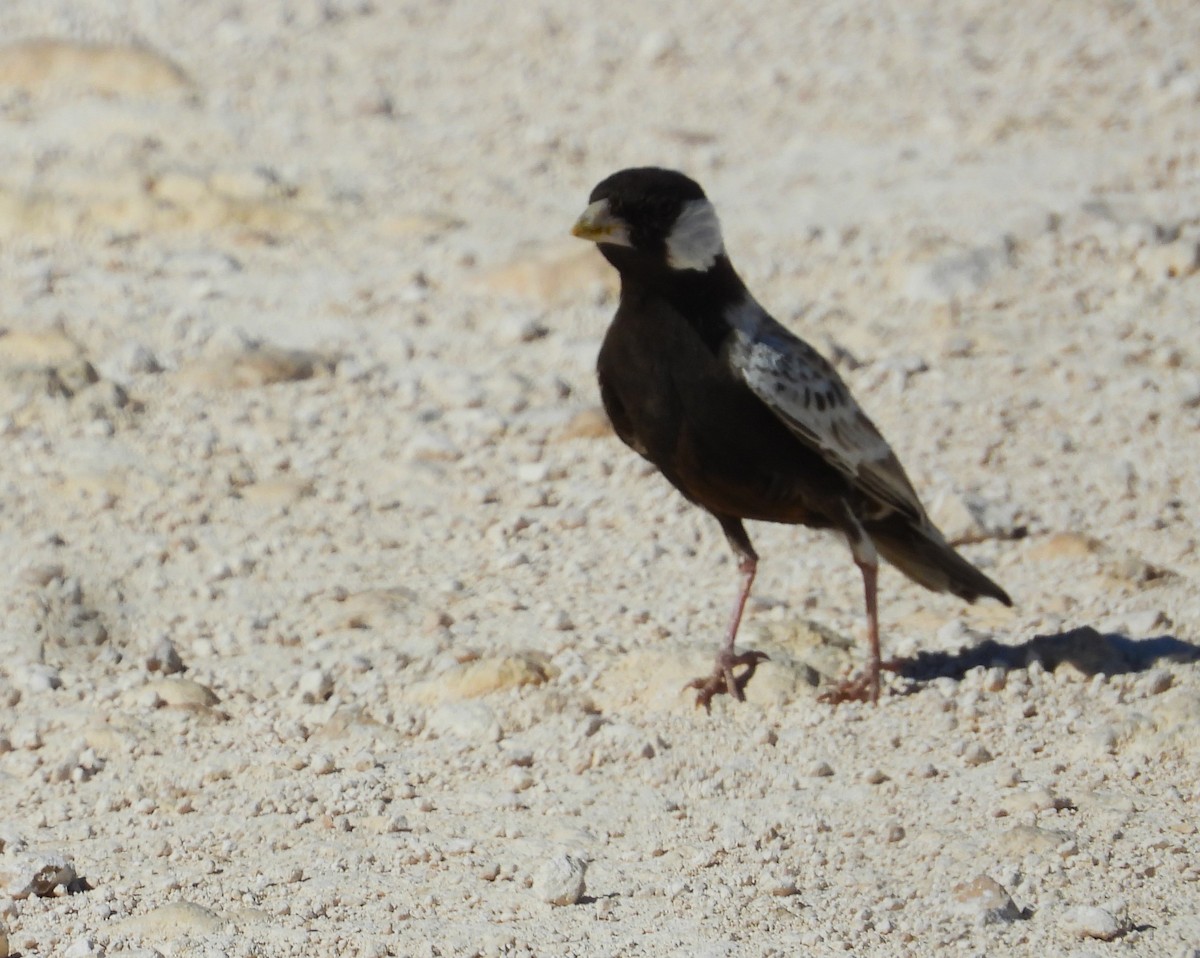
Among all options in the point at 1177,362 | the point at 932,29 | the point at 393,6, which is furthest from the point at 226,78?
the point at 1177,362

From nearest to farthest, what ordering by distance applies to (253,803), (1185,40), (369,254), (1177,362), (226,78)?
1. (253,803)
2. (1177,362)
3. (369,254)
4. (226,78)
5. (1185,40)

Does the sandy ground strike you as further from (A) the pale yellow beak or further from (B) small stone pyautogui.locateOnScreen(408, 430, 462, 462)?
(A) the pale yellow beak

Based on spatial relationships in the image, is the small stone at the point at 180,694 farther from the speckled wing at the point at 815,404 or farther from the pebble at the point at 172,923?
the speckled wing at the point at 815,404

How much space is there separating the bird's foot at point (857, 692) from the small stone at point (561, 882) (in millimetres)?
1440

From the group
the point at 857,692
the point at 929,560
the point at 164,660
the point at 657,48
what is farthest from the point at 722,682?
the point at 657,48

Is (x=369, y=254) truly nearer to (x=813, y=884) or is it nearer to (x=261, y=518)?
(x=261, y=518)

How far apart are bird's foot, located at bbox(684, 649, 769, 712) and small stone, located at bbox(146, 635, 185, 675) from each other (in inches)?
63.3

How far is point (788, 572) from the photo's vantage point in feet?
23.0

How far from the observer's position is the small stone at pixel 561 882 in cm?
463

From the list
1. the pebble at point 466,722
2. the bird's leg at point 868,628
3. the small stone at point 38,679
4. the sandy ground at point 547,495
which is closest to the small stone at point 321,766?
the sandy ground at point 547,495

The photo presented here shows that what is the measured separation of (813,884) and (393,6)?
9044mm

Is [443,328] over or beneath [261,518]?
over

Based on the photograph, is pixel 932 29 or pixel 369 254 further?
pixel 932 29

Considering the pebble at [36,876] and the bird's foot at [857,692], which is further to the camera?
the bird's foot at [857,692]
